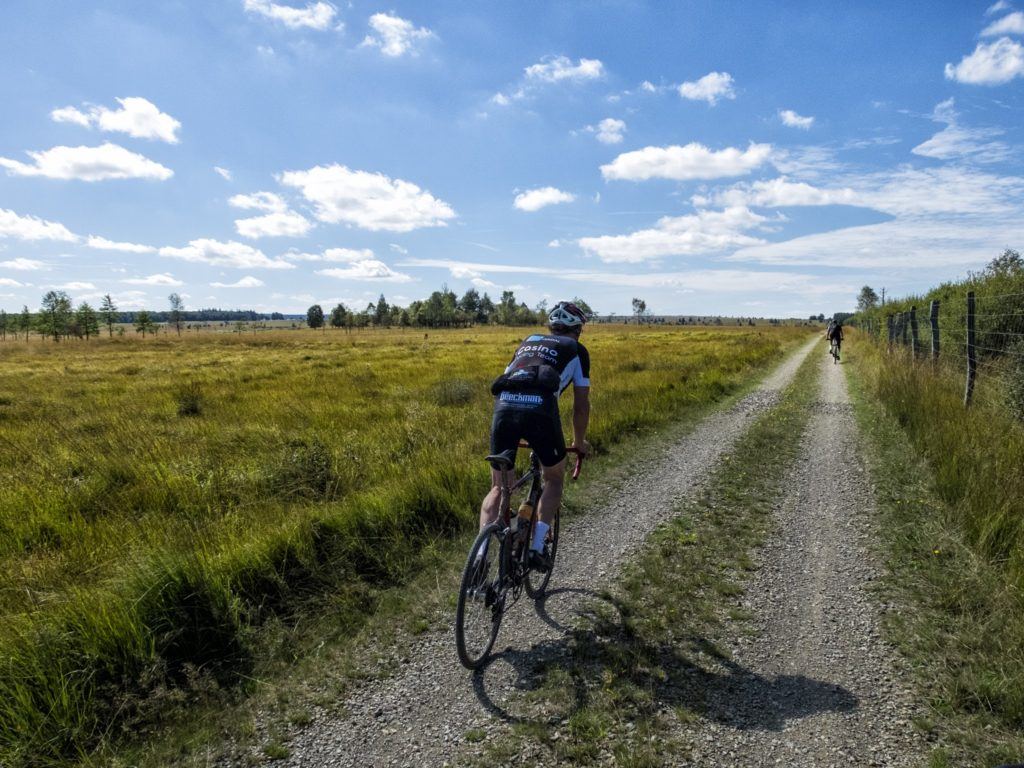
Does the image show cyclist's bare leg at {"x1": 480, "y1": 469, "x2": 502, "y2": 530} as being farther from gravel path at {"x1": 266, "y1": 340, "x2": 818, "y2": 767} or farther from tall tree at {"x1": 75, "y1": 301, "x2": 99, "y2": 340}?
A: tall tree at {"x1": 75, "y1": 301, "x2": 99, "y2": 340}

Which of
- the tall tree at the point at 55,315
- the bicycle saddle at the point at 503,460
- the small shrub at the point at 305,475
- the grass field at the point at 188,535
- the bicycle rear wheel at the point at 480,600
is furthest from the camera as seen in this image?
the tall tree at the point at 55,315

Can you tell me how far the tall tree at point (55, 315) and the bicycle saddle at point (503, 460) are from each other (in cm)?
10460

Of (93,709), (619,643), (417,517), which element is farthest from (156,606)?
(619,643)

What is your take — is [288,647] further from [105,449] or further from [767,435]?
[767,435]

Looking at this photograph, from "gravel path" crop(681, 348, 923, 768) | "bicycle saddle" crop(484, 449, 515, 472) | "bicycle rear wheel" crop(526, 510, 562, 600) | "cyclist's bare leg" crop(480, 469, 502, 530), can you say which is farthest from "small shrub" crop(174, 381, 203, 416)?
"gravel path" crop(681, 348, 923, 768)

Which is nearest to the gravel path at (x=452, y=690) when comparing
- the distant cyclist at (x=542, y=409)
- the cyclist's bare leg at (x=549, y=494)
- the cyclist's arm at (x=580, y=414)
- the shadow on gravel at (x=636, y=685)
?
the shadow on gravel at (x=636, y=685)

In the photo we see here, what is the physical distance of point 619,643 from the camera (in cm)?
369

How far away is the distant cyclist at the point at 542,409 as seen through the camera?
3.58 m

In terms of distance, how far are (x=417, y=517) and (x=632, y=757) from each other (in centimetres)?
356

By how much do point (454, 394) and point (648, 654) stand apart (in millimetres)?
11682

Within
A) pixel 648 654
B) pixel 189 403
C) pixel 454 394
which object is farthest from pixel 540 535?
pixel 189 403

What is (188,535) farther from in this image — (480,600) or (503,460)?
(503,460)

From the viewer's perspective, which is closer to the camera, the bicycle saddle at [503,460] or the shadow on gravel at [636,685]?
the shadow on gravel at [636,685]

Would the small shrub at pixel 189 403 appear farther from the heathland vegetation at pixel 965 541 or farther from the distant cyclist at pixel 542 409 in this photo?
the heathland vegetation at pixel 965 541
